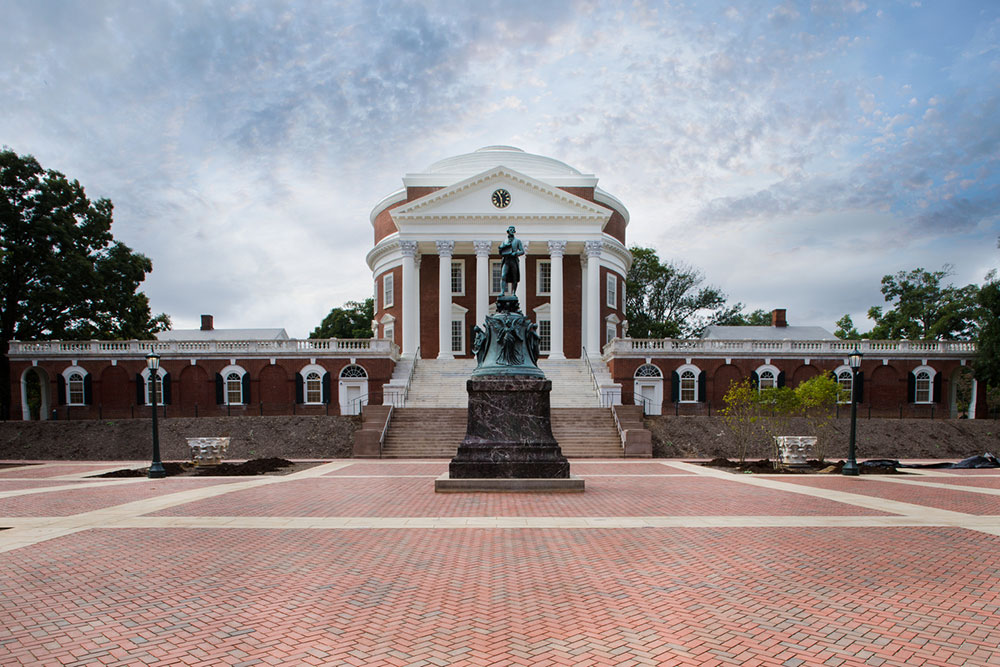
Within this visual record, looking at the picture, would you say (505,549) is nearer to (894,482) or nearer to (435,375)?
(894,482)

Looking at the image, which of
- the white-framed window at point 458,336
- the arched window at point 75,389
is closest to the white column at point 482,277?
the white-framed window at point 458,336

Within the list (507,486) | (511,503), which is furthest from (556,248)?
(511,503)

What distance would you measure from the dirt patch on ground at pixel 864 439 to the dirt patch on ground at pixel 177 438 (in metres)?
13.5

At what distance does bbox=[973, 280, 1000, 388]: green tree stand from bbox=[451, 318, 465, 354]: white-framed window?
1225 inches

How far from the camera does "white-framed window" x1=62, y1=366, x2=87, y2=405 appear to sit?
120 feet

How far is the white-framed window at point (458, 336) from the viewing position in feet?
142

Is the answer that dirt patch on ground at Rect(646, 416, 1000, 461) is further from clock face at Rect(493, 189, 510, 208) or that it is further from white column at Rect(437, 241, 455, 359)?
clock face at Rect(493, 189, 510, 208)

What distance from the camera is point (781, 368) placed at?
3728cm

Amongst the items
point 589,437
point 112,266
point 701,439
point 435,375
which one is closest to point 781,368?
point 701,439

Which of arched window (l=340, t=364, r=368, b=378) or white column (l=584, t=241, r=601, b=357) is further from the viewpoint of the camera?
white column (l=584, t=241, r=601, b=357)

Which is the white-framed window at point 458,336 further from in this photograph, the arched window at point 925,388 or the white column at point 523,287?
the arched window at point 925,388

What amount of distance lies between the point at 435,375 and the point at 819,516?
28001 mm

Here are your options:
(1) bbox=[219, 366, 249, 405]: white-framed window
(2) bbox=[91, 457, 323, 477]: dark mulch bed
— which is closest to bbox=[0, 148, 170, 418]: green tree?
(1) bbox=[219, 366, 249, 405]: white-framed window

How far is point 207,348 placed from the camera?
3691cm
